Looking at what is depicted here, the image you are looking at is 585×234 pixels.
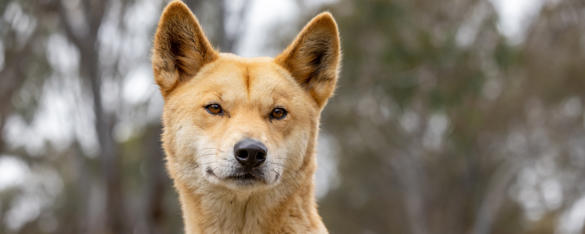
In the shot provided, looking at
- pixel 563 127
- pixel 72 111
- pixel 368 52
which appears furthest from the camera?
pixel 563 127

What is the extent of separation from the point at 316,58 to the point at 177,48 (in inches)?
36.5

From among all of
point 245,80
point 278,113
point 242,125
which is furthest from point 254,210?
point 245,80

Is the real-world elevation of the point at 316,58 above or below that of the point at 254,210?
above

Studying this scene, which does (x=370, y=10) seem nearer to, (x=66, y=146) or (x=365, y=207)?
(x=66, y=146)

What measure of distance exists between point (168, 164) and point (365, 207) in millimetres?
31294

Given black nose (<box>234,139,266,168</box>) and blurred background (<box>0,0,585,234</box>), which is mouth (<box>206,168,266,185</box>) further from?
blurred background (<box>0,0,585,234</box>)

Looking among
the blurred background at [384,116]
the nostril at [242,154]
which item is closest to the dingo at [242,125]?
the nostril at [242,154]

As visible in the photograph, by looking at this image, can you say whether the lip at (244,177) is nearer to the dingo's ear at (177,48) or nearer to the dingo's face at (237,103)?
the dingo's face at (237,103)

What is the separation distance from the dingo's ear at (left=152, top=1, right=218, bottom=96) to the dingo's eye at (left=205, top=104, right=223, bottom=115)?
390mm

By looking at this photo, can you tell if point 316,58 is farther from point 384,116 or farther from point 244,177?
point 384,116

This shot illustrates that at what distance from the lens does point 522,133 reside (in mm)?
25562

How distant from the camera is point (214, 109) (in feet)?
12.8

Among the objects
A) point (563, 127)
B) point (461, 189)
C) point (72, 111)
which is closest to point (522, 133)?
point (563, 127)

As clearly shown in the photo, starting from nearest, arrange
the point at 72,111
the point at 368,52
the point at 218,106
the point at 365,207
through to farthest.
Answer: the point at 218,106 < the point at 72,111 < the point at 368,52 < the point at 365,207
